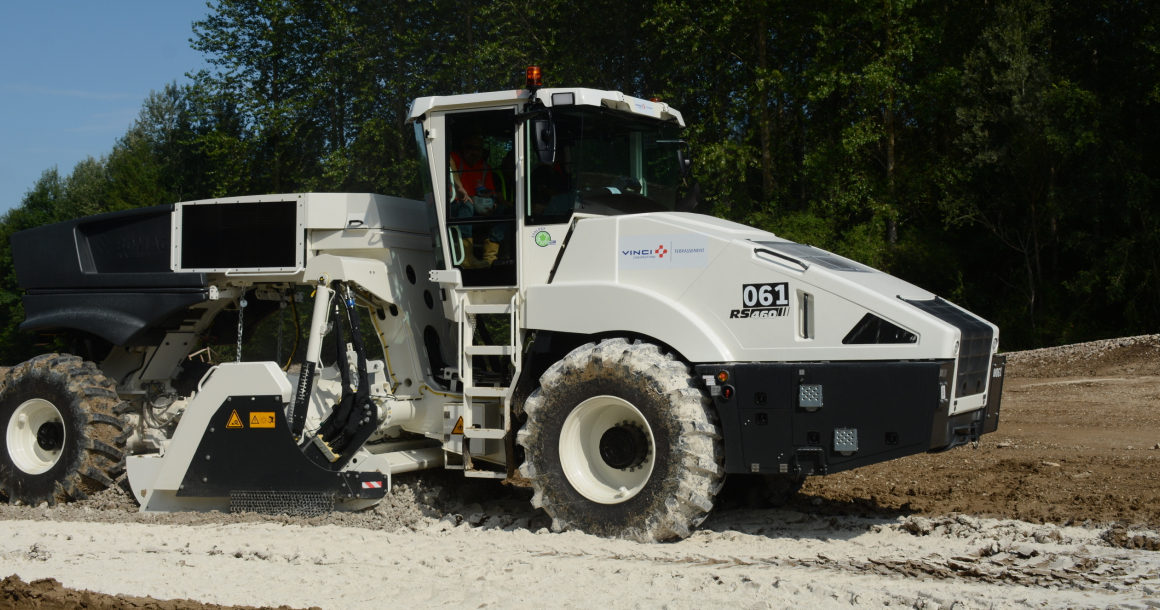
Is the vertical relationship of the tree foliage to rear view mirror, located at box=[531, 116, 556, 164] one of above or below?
above

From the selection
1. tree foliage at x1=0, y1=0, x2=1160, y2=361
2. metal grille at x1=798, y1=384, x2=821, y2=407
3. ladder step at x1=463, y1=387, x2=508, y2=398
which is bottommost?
ladder step at x1=463, y1=387, x2=508, y2=398

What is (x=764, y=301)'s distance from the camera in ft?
17.6

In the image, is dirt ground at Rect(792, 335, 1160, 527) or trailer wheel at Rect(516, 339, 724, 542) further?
dirt ground at Rect(792, 335, 1160, 527)

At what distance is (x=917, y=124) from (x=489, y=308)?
58.5 feet

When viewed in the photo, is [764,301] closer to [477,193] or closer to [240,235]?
[477,193]

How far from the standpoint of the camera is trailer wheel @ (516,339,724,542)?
5387mm

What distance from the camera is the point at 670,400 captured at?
5.41m

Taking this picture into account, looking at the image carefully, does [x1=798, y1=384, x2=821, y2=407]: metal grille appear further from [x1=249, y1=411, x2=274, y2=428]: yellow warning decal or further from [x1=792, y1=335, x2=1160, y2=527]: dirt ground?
[x1=249, y1=411, x2=274, y2=428]: yellow warning decal

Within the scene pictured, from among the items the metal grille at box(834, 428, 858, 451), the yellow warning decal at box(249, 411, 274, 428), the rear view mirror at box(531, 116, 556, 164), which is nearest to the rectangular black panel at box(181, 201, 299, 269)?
the yellow warning decal at box(249, 411, 274, 428)

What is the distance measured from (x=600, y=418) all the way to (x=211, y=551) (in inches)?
99.3

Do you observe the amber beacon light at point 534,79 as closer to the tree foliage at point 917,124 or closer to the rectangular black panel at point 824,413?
the rectangular black panel at point 824,413

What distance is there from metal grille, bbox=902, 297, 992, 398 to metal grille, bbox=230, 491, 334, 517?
4.17 m

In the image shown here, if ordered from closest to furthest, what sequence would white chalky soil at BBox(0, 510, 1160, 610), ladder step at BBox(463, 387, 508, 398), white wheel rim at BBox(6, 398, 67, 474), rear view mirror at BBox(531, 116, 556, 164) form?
white chalky soil at BBox(0, 510, 1160, 610), rear view mirror at BBox(531, 116, 556, 164), ladder step at BBox(463, 387, 508, 398), white wheel rim at BBox(6, 398, 67, 474)

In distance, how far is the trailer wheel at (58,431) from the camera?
740cm
